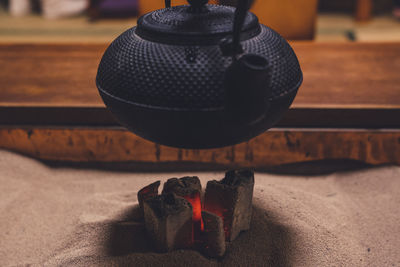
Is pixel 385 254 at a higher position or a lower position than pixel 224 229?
lower

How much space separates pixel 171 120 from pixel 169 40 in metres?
0.19

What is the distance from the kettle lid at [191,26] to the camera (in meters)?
0.90

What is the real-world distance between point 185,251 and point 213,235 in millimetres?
115

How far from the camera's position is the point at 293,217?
1.61m

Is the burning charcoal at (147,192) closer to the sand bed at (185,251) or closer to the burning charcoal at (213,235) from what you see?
the sand bed at (185,251)

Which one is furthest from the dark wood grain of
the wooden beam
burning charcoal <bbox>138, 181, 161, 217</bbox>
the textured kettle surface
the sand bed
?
the textured kettle surface

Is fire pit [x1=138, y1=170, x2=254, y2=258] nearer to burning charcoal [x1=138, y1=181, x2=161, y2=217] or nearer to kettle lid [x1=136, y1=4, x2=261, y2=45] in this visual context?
burning charcoal [x1=138, y1=181, x2=161, y2=217]

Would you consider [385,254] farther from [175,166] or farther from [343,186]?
[175,166]

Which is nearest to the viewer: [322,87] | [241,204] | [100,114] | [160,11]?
[160,11]

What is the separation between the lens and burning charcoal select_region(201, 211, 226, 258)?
4.44 ft

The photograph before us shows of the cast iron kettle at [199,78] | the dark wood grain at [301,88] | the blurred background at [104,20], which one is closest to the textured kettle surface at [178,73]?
the cast iron kettle at [199,78]

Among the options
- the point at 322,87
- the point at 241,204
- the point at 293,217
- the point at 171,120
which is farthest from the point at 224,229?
the point at 322,87

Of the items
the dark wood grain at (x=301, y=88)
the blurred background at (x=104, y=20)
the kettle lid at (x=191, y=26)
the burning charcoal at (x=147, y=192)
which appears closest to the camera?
the kettle lid at (x=191, y=26)

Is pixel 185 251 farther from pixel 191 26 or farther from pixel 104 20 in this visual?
pixel 104 20
